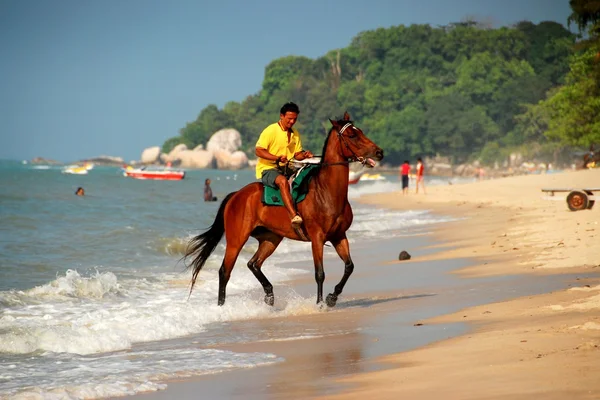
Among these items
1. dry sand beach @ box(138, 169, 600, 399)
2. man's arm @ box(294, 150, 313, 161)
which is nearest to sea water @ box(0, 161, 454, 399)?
dry sand beach @ box(138, 169, 600, 399)

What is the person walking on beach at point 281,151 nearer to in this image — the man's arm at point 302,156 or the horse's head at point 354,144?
the man's arm at point 302,156

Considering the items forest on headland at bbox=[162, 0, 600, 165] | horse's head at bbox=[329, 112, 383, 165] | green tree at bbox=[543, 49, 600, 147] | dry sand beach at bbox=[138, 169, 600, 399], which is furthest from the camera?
forest on headland at bbox=[162, 0, 600, 165]

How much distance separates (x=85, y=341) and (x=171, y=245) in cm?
1498

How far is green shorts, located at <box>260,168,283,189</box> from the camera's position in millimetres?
12680

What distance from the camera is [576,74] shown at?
189 feet

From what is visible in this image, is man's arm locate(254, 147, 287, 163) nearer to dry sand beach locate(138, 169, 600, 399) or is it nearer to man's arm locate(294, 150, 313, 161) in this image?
man's arm locate(294, 150, 313, 161)

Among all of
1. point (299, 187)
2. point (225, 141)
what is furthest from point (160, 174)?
point (299, 187)

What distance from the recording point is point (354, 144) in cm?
1215

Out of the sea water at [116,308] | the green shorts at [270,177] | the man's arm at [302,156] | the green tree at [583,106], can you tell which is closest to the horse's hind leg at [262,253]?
the sea water at [116,308]

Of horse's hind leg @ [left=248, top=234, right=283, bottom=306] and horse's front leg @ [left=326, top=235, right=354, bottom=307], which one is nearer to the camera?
horse's front leg @ [left=326, top=235, right=354, bottom=307]

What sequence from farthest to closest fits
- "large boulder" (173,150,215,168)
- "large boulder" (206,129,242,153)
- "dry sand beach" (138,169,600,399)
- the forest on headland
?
"large boulder" (173,150,215,168)
"large boulder" (206,129,242,153)
the forest on headland
"dry sand beach" (138,169,600,399)

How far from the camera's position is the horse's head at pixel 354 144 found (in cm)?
1201

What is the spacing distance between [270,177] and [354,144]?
1301 millimetres

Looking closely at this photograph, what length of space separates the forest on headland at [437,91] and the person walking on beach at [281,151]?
11783cm
